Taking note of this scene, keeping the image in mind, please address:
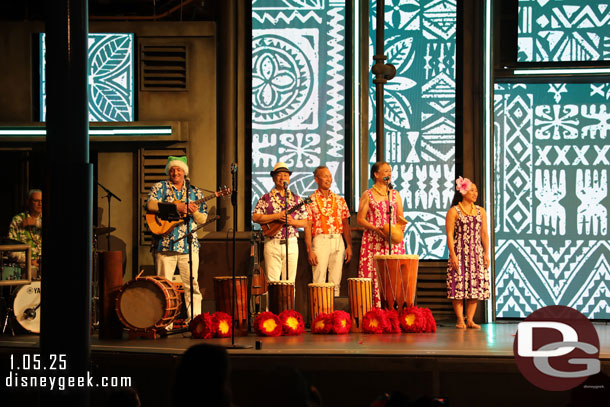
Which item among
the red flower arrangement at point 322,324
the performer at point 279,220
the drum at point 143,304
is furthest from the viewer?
the performer at point 279,220

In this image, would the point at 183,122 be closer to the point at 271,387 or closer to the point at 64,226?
the point at 271,387

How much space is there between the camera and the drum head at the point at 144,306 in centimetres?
834

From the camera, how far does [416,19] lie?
11312 mm

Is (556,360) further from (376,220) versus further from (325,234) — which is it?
(325,234)

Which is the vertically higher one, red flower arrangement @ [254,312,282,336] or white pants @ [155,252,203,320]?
white pants @ [155,252,203,320]

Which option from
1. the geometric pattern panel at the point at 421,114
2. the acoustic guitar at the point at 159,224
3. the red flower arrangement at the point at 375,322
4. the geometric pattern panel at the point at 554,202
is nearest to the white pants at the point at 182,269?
the acoustic guitar at the point at 159,224

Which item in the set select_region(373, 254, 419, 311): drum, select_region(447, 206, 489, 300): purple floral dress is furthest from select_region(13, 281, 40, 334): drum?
select_region(447, 206, 489, 300): purple floral dress

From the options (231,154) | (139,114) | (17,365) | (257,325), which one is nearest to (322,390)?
(257,325)

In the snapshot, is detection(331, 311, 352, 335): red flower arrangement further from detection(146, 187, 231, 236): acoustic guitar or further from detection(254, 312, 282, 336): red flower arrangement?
detection(146, 187, 231, 236): acoustic guitar

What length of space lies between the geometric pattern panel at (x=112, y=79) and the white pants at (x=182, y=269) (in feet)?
8.62

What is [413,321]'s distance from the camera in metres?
8.96

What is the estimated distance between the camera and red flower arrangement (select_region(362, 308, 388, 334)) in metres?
8.81

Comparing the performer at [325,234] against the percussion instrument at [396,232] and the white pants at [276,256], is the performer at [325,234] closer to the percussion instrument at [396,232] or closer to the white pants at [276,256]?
the white pants at [276,256]

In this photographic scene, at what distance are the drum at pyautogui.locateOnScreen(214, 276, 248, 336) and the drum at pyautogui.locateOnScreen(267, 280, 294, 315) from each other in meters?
0.40
